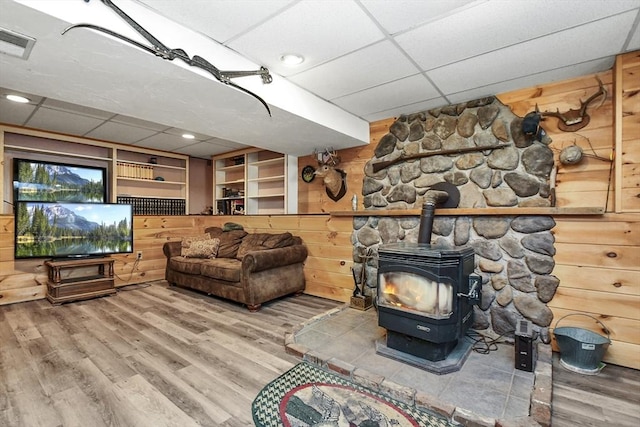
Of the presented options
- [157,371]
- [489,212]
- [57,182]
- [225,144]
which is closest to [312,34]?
[489,212]

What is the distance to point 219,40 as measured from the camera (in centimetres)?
193

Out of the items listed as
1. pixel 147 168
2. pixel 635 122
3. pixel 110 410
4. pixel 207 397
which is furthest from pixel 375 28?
pixel 147 168

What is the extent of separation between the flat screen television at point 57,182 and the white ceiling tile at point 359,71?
370 cm

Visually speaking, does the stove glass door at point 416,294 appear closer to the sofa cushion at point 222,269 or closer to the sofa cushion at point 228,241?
the sofa cushion at point 222,269

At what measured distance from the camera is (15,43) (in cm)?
157

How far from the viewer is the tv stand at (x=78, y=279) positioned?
356cm

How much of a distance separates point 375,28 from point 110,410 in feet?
8.94

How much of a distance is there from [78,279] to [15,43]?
10.5ft

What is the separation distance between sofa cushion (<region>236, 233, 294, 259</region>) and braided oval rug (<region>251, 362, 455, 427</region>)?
6.47 ft

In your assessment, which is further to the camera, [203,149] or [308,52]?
[203,149]

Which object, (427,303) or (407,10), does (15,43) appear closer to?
(407,10)

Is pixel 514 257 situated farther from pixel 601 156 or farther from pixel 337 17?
pixel 337 17

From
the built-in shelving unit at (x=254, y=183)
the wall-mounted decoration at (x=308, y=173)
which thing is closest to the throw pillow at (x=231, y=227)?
the built-in shelving unit at (x=254, y=183)

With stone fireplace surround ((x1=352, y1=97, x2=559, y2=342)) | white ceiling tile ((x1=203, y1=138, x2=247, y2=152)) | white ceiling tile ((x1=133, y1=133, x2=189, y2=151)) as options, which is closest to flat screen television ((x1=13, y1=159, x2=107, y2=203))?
white ceiling tile ((x1=133, y1=133, x2=189, y2=151))
